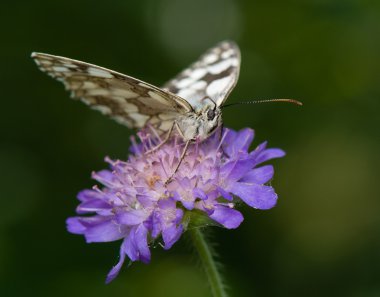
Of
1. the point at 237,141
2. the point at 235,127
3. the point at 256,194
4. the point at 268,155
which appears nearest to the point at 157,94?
the point at 237,141

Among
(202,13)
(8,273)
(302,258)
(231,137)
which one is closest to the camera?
(231,137)

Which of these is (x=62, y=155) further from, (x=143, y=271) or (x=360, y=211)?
(x=360, y=211)

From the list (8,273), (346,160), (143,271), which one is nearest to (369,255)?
(346,160)

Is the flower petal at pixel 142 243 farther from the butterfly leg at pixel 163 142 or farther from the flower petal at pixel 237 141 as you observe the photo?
the flower petal at pixel 237 141

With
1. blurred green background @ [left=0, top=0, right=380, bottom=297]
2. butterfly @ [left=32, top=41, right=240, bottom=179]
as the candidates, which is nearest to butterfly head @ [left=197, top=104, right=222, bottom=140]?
butterfly @ [left=32, top=41, right=240, bottom=179]

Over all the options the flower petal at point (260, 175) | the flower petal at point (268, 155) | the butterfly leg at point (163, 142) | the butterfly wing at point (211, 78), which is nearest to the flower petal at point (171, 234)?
the flower petal at point (260, 175)
